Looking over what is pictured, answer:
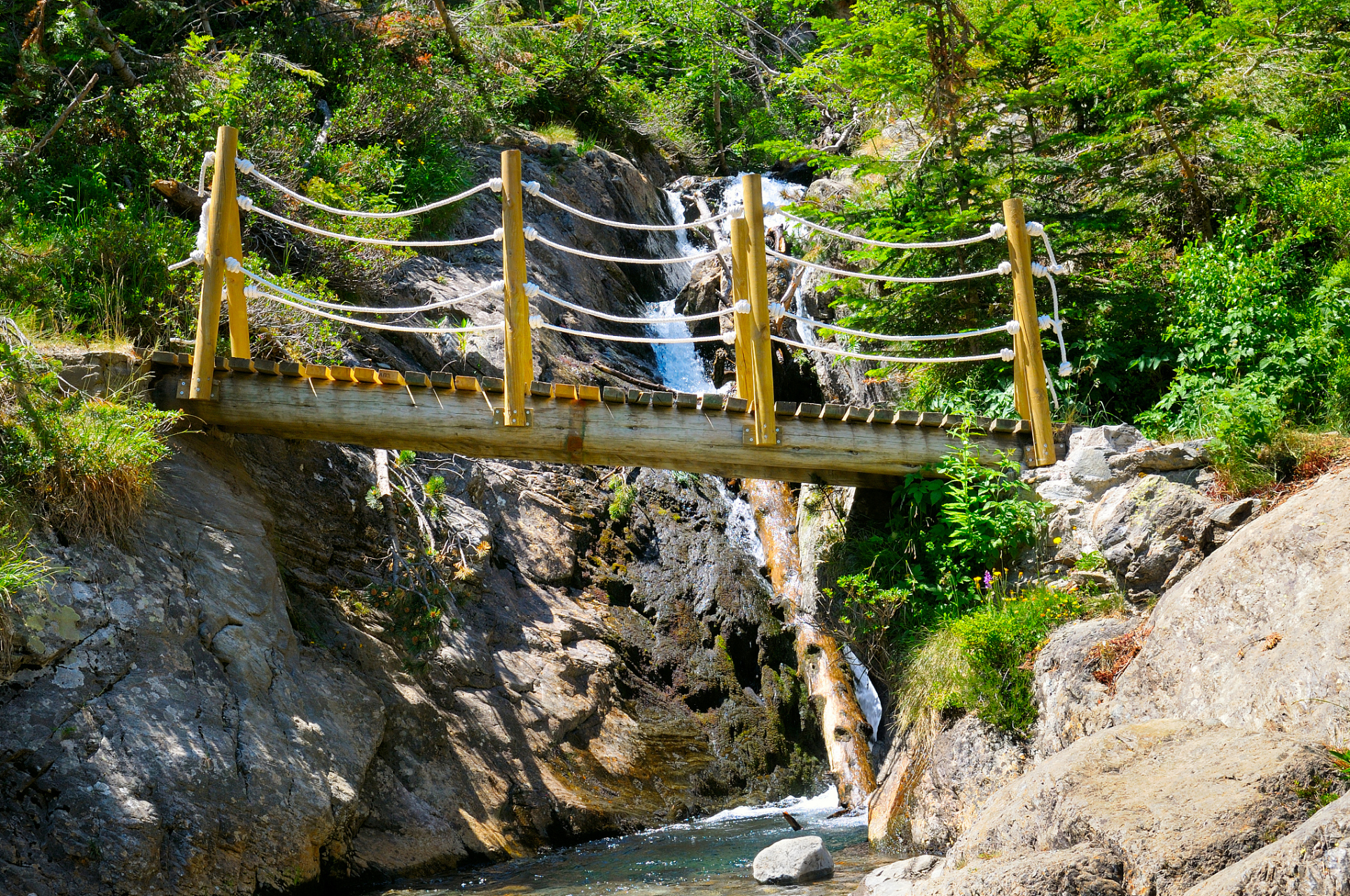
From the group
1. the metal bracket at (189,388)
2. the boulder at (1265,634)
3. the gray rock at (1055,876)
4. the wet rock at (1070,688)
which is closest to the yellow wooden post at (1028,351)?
the wet rock at (1070,688)

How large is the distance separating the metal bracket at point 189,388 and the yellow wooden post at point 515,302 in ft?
5.86

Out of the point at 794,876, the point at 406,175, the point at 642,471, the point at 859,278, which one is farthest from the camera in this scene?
the point at 406,175

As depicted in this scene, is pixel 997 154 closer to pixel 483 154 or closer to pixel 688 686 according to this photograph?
pixel 688 686

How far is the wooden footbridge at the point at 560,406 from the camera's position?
6027 mm

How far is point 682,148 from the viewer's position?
1856cm

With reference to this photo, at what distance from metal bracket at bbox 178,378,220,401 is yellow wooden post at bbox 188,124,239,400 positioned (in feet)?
0.11

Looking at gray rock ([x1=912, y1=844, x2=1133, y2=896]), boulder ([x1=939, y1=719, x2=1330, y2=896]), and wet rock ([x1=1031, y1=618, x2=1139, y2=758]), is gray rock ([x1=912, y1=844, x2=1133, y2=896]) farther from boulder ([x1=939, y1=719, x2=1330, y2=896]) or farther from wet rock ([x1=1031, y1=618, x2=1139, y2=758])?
wet rock ([x1=1031, y1=618, x2=1139, y2=758])

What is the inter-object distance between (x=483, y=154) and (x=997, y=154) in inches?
297

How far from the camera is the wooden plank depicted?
19.9 feet

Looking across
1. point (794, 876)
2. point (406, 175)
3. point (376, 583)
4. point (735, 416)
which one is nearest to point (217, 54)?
point (406, 175)

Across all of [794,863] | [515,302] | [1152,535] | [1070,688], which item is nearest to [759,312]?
[515,302]

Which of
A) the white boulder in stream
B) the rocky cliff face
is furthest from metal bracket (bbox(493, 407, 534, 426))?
the white boulder in stream

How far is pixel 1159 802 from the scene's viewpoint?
3686 millimetres

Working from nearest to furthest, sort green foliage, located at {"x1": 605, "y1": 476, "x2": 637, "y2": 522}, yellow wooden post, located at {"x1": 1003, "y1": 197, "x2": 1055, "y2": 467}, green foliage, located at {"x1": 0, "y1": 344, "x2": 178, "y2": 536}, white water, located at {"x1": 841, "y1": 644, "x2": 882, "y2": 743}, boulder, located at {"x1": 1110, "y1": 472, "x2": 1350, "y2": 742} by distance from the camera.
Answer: boulder, located at {"x1": 1110, "y1": 472, "x2": 1350, "y2": 742} < green foliage, located at {"x1": 0, "y1": 344, "x2": 178, "y2": 536} < yellow wooden post, located at {"x1": 1003, "y1": 197, "x2": 1055, "y2": 467} < white water, located at {"x1": 841, "y1": 644, "x2": 882, "y2": 743} < green foliage, located at {"x1": 605, "y1": 476, "x2": 637, "y2": 522}
